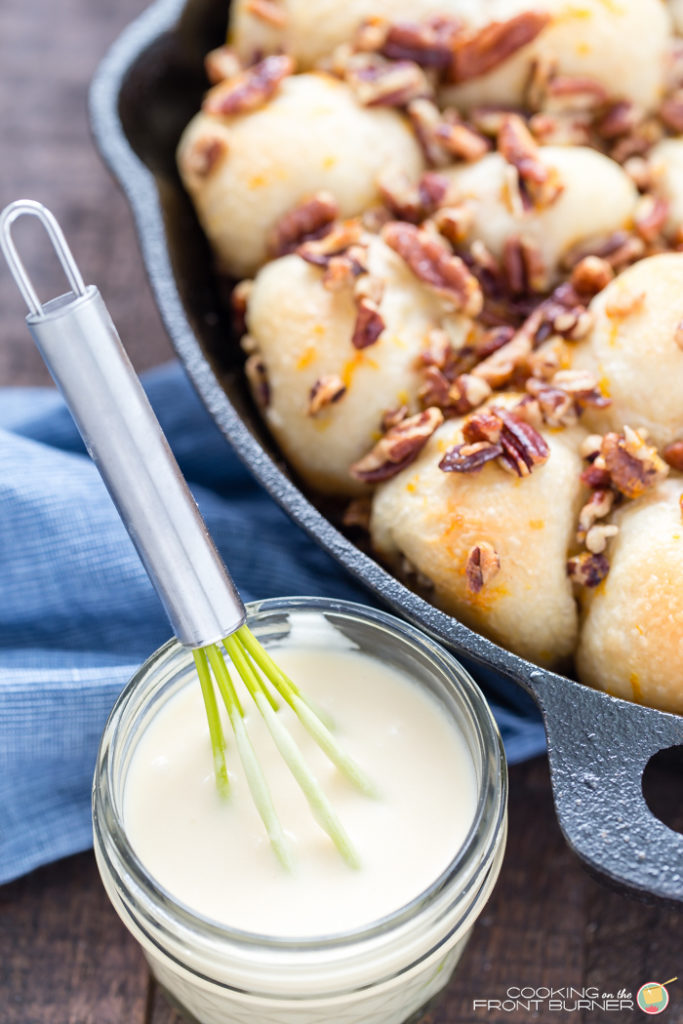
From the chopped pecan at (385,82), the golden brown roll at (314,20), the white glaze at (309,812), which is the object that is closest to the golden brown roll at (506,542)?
the white glaze at (309,812)

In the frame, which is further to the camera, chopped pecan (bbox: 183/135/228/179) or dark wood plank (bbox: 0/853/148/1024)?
chopped pecan (bbox: 183/135/228/179)

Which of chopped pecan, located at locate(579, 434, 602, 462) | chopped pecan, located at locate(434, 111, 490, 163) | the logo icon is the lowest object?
the logo icon

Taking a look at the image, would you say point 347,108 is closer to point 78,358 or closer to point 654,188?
Answer: point 654,188

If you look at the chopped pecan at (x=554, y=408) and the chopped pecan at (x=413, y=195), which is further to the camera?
the chopped pecan at (x=413, y=195)

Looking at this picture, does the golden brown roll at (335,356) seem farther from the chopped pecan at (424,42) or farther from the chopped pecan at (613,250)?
the chopped pecan at (424,42)

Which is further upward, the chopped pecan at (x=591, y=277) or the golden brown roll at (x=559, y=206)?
the golden brown roll at (x=559, y=206)

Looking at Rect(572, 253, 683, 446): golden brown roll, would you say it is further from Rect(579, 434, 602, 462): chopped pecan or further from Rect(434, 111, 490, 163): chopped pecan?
Rect(434, 111, 490, 163): chopped pecan

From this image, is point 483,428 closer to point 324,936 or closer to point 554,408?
point 554,408

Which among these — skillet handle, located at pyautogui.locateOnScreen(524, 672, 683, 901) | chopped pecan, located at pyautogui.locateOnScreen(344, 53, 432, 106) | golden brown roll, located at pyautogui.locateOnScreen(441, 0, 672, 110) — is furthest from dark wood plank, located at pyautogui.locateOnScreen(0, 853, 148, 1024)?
golden brown roll, located at pyautogui.locateOnScreen(441, 0, 672, 110)
